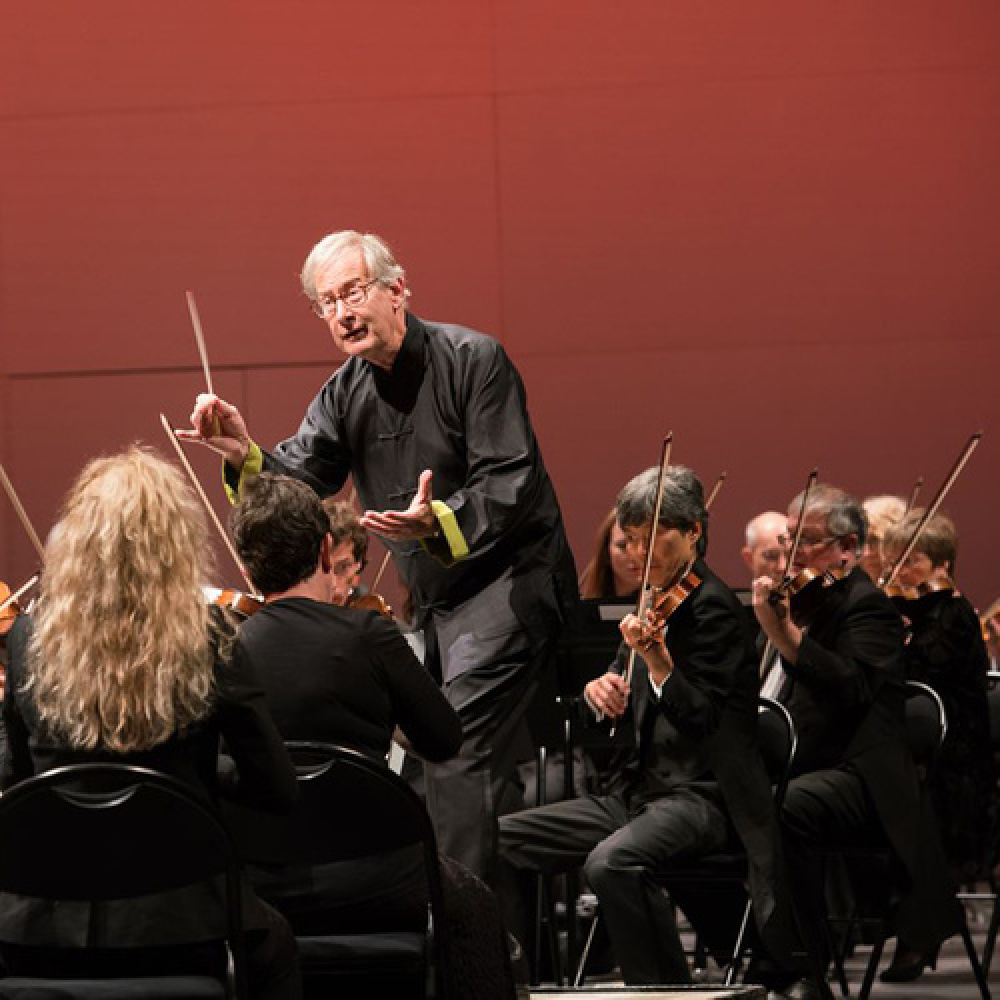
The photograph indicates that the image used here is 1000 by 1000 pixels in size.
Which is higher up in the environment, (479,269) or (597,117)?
(597,117)

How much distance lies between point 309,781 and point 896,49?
14.6 ft

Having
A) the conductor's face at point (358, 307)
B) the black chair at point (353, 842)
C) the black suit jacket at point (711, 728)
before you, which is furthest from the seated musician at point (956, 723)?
the black chair at point (353, 842)

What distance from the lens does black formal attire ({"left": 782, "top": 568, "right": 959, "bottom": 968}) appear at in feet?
11.9

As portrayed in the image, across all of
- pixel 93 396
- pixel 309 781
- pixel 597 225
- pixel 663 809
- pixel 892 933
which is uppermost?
pixel 597 225

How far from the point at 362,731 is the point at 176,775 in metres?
0.38

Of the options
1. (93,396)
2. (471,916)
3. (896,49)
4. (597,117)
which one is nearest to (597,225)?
(597,117)

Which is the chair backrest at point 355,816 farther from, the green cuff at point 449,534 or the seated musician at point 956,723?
the seated musician at point 956,723

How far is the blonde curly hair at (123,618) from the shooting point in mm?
2143

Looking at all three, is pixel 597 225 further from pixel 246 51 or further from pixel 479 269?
pixel 246 51

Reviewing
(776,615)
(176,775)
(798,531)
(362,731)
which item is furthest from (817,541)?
(176,775)

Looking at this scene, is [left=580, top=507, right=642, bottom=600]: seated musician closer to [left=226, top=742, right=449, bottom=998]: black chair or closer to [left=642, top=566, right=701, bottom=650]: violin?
[left=642, top=566, right=701, bottom=650]: violin

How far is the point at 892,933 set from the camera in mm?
3715

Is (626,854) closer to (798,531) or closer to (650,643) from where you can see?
(650,643)

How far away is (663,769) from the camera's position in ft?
11.5
